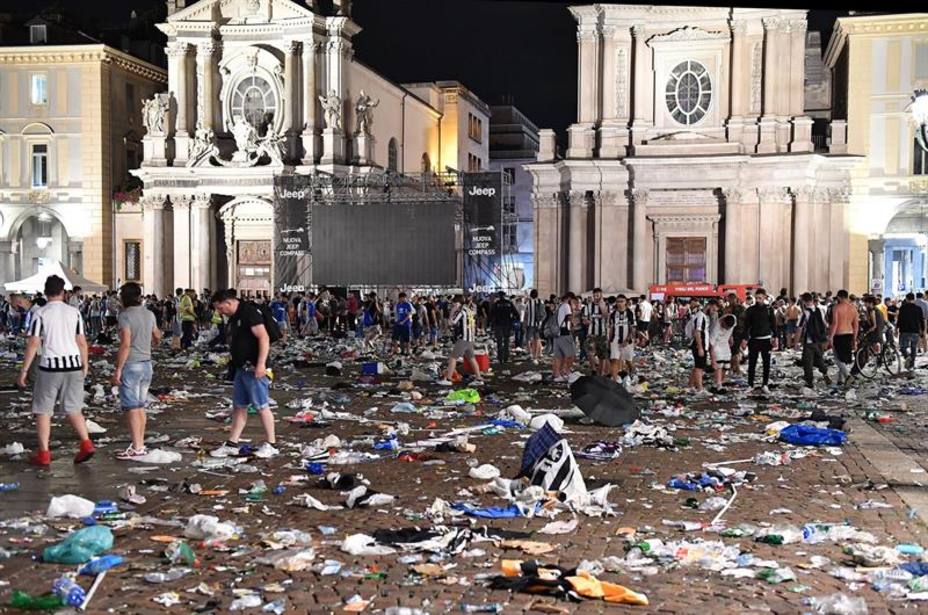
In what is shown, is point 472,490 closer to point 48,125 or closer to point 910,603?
point 910,603

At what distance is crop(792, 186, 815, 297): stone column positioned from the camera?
43375 millimetres

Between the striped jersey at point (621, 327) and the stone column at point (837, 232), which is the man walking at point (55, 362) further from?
the stone column at point (837, 232)

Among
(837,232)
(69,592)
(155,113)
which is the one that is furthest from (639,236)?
(69,592)

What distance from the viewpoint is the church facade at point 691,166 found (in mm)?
43750

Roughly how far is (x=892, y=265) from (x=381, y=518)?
39694 mm

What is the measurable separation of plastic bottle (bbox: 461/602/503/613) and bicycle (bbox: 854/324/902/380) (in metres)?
17.0

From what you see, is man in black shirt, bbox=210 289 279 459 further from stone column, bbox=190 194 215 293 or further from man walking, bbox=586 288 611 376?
stone column, bbox=190 194 215 293

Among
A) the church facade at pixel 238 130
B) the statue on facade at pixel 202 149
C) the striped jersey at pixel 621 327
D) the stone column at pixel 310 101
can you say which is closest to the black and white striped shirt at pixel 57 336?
the striped jersey at pixel 621 327

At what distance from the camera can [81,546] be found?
24.5ft

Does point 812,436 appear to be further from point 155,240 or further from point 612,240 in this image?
point 155,240

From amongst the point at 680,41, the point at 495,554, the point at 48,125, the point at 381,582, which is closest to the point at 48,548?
the point at 381,582

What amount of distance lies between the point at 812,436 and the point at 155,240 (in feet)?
132

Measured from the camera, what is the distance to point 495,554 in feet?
25.5

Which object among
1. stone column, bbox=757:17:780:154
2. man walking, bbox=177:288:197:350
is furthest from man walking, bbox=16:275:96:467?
stone column, bbox=757:17:780:154
